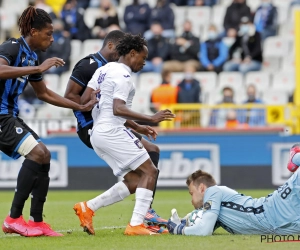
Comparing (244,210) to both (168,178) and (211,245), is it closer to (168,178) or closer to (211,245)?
(211,245)

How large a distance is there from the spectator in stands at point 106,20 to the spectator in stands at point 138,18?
34cm

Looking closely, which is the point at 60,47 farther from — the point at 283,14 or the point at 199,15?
the point at 283,14

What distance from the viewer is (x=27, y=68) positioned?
26.7ft

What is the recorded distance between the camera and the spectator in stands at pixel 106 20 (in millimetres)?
21359

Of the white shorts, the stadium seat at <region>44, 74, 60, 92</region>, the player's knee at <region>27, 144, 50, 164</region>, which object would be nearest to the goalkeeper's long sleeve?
the white shorts

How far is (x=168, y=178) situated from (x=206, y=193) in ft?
27.3

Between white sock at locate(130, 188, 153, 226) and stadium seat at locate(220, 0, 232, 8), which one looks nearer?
white sock at locate(130, 188, 153, 226)

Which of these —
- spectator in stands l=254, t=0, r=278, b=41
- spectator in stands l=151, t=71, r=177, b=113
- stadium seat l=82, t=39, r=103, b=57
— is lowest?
spectator in stands l=151, t=71, r=177, b=113

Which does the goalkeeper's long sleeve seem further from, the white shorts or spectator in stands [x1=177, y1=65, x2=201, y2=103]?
spectator in stands [x1=177, y1=65, x2=201, y2=103]

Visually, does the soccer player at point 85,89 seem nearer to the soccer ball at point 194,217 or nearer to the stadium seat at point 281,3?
the soccer ball at point 194,217

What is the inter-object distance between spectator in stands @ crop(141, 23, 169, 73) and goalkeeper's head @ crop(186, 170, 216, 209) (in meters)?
12.5

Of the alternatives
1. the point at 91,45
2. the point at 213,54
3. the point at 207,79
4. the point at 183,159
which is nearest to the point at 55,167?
the point at 183,159

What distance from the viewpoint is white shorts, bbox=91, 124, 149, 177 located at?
857 cm

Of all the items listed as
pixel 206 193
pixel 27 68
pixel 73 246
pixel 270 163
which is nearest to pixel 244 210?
pixel 206 193
